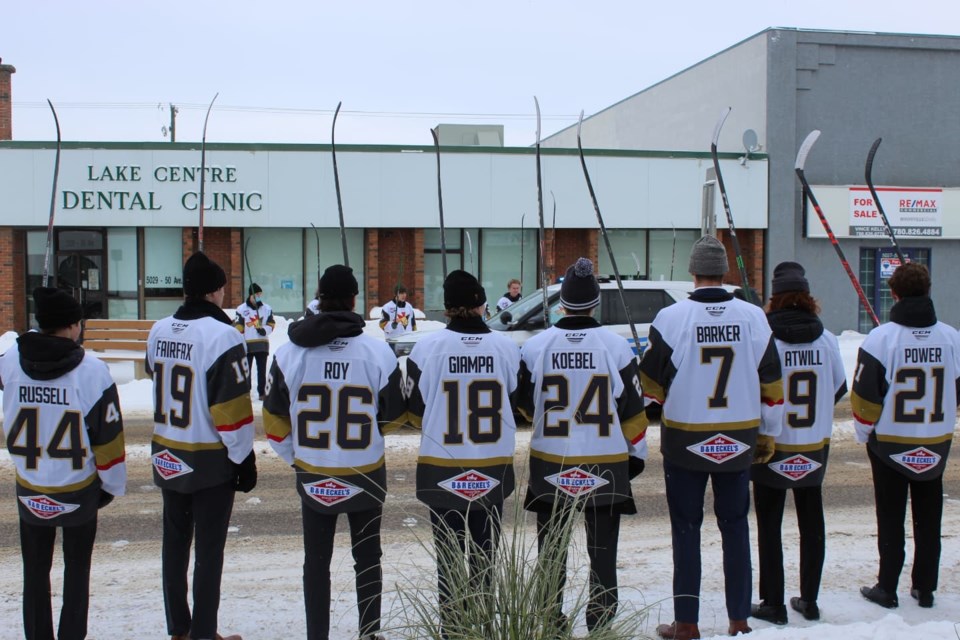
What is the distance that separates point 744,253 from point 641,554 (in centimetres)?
2179

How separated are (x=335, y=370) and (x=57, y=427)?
126cm

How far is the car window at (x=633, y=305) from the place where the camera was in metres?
11.5

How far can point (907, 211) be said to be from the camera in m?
27.2

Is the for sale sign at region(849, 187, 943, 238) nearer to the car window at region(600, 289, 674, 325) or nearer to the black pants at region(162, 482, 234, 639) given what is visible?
the car window at region(600, 289, 674, 325)

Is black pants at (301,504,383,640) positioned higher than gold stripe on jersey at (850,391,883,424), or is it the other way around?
gold stripe on jersey at (850,391,883,424)

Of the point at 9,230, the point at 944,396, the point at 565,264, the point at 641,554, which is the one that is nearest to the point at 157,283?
the point at 9,230

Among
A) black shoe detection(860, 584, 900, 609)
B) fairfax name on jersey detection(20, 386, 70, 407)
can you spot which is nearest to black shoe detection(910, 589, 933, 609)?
black shoe detection(860, 584, 900, 609)

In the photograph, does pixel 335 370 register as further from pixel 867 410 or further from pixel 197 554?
pixel 867 410

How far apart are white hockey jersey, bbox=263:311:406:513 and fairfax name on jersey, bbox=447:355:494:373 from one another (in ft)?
0.94

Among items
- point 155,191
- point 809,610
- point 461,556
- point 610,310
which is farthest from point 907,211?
point 461,556

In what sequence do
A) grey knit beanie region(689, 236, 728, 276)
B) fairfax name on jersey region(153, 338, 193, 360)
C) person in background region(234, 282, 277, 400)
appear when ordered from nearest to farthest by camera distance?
fairfax name on jersey region(153, 338, 193, 360) < grey knit beanie region(689, 236, 728, 276) < person in background region(234, 282, 277, 400)

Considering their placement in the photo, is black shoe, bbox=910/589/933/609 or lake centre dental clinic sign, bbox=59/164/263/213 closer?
black shoe, bbox=910/589/933/609

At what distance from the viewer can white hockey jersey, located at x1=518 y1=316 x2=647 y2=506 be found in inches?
174

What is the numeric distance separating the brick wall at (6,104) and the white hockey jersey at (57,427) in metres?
25.6
